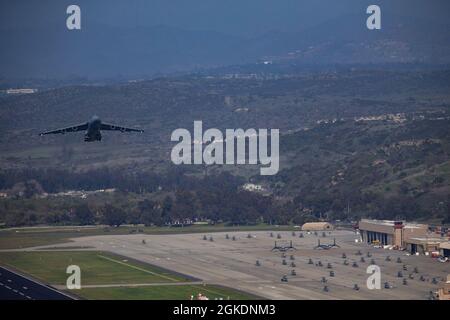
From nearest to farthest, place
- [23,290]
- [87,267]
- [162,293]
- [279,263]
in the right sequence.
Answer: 1. [162,293]
2. [23,290]
3. [87,267]
4. [279,263]

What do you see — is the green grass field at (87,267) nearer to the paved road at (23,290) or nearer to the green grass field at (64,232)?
the paved road at (23,290)

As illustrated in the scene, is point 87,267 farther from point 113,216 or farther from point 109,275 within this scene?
point 113,216

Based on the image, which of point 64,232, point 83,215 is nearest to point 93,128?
point 64,232

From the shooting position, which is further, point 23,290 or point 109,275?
point 109,275

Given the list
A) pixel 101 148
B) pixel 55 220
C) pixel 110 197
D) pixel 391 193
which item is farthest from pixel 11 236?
pixel 101 148

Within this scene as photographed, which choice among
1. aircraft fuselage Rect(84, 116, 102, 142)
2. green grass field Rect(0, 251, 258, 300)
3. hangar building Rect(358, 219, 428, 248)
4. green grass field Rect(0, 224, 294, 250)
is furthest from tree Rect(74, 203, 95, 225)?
aircraft fuselage Rect(84, 116, 102, 142)
